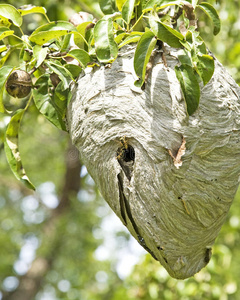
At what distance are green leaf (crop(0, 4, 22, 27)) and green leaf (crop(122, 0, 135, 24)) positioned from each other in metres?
0.48

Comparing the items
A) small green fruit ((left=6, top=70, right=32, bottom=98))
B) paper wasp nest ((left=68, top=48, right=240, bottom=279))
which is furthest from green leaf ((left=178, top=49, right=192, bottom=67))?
small green fruit ((left=6, top=70, right=32, bottom=98))

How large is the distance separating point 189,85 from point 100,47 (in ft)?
1.28

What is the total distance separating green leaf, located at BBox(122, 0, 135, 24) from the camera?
201cm

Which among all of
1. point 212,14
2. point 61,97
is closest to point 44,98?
point 61,97

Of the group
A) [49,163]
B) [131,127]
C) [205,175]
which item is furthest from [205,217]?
[49,163]

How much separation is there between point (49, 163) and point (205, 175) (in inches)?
445

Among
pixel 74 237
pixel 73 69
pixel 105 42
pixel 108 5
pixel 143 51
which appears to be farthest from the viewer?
pixel 74 237

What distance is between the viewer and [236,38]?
197 inches

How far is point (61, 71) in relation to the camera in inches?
80.9

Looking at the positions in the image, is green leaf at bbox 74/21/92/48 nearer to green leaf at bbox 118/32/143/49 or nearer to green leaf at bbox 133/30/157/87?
green leaf at bbox 118/32/143/49

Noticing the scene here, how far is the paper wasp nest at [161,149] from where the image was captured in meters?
1.98

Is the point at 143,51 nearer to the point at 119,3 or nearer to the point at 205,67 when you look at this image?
the point at 205,67

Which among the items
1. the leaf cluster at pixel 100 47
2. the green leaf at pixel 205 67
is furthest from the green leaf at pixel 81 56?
the green leaf at pixel 205 67

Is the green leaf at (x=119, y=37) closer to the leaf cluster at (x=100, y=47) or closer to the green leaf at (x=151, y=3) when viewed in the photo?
the leaf cluster at (x=100, y=47)
